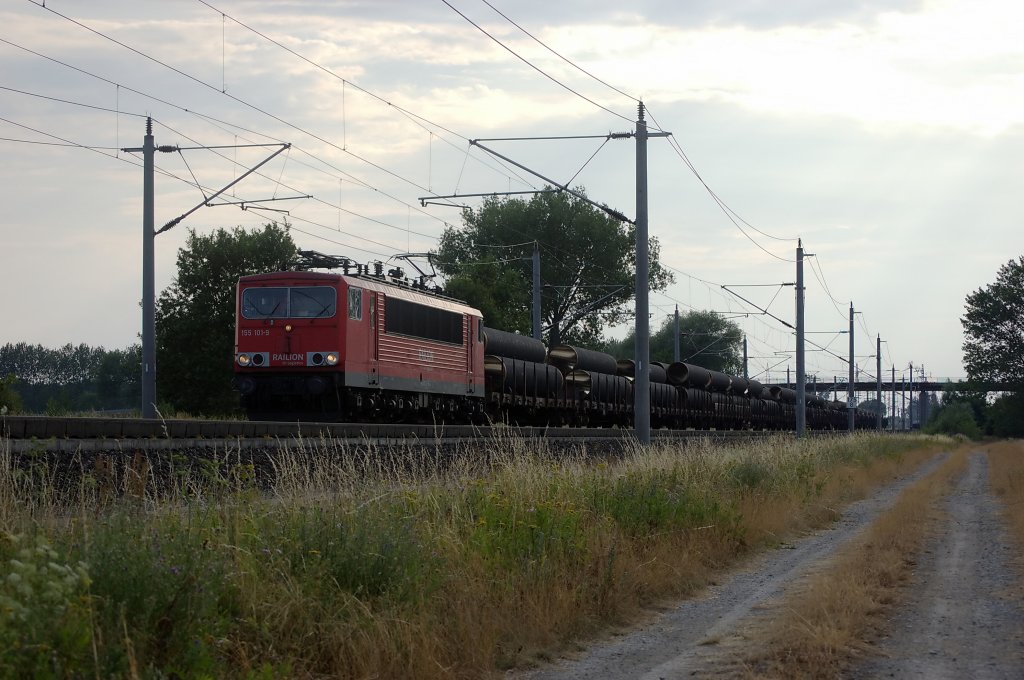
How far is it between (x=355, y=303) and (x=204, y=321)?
2501 centimetres

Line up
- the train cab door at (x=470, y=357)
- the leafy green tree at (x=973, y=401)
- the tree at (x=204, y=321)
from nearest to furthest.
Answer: the train cab door at (x=470, y=357) → the tree at (x=204, y=321) → the leafy green tree at (x=973, y=401)

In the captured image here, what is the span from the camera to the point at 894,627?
9844mm

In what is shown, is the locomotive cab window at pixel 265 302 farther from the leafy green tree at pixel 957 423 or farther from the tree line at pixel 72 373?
the leafy green tree at pixel 957 423

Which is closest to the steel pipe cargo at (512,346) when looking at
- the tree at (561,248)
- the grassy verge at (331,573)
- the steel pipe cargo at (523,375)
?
the steel pipe cargo at (523,375)

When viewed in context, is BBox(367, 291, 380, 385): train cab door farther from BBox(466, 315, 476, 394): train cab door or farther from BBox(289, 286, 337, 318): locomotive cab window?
BBox(466, 315, 476, 394): train cab door

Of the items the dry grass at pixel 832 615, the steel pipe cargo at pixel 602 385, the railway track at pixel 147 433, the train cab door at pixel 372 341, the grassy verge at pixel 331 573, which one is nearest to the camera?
the grassy verge at pixel 331 573

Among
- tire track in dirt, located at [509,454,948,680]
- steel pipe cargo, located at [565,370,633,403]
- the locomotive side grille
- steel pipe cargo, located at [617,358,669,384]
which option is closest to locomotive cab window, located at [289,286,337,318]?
the locomotive side grille

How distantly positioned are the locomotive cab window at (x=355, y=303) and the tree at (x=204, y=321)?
21.3 meters

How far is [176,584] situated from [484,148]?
745 inches

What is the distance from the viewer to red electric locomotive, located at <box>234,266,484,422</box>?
985 inches

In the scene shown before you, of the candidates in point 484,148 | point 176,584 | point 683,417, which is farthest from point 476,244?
point 176,584

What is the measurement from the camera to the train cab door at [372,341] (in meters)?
26.1

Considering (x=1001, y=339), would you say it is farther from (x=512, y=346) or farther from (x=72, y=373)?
(x=72, y=373)

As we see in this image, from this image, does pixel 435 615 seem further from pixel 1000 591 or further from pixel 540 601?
pixel 1000 591
